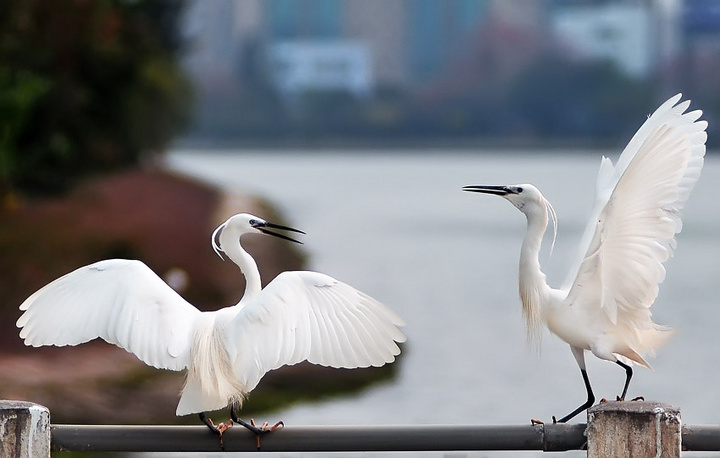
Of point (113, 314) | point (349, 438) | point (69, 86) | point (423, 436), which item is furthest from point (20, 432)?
point (69, 86)

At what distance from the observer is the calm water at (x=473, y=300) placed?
47.8ft

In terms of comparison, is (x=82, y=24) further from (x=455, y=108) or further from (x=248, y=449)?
(x=455, y=108)

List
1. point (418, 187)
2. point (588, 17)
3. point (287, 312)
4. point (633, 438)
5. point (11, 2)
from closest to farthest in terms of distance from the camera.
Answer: point (633, 438), point (287, 312), point (11, 2), point (418, 187), point (588, 17)

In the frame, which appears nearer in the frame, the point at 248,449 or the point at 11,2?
the point at 248,449

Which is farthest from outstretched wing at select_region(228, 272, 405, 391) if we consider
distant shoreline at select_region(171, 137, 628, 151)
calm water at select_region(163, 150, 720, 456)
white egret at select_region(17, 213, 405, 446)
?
distant shoreline at select_region(171, 137, 628, 151)

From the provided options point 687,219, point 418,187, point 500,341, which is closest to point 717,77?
point 418,187

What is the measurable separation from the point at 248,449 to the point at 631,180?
1.48 meters

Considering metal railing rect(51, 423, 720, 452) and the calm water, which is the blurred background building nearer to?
the calm water

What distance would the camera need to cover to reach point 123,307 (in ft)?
13.2

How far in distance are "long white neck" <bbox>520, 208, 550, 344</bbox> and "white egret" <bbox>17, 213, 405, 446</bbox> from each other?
876 millimetres

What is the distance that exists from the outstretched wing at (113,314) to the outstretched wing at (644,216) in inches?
52.9

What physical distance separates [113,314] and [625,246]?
165cm

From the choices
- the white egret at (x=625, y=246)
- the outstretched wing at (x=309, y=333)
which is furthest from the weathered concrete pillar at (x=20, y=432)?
the white egret at (x=625, y=246)

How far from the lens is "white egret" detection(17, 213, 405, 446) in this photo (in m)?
3.87
